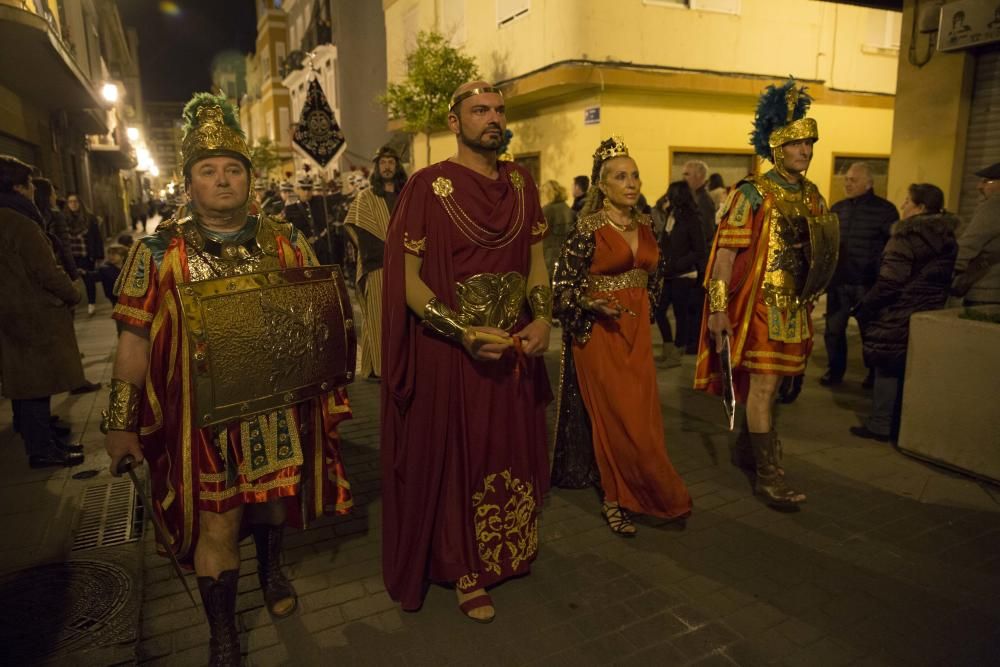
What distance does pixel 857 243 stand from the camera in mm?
6328

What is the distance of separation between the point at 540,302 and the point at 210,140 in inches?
59.7

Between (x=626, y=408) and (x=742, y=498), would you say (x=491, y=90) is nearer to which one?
(x=626, y=408)

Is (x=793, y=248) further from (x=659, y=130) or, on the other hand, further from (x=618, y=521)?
(x=659, y=130)

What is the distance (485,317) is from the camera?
2904 mm

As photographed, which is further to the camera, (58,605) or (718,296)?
(718,296)

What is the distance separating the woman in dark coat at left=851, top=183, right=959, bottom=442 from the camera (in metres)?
4.91

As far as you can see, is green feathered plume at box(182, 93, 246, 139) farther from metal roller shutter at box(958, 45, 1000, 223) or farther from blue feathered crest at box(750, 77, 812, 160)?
metal roller shutter at box(958, 45, 1000, 223)

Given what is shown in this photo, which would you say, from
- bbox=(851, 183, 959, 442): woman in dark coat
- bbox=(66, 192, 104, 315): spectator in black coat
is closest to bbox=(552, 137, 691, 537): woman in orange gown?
bbox=(851, 183, 959, 442): woman in dark coat

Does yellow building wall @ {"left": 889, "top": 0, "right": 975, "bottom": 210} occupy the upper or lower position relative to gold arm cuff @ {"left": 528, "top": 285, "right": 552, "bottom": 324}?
upper

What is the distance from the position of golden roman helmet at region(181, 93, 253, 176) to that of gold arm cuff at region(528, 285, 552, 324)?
1322 millimetres

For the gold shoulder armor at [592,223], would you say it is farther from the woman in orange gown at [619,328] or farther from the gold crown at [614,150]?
the gold crown at [614,150]

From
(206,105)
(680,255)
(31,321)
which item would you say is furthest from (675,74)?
(206,105)

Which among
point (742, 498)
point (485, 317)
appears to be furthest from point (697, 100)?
point (485, 317)

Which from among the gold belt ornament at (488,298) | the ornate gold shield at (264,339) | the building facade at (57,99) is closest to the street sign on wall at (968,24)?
the gold belt ornament at (488,298)
